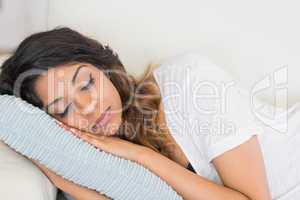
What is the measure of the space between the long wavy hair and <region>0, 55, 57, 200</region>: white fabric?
15cm

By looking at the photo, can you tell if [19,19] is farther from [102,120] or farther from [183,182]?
[183,182]

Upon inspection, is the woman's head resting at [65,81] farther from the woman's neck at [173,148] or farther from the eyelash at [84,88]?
the woman's neck at [173,148]

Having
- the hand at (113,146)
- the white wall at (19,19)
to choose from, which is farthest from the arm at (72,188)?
the white wall at (19,19)

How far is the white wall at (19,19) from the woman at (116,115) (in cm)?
28

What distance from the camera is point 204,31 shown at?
1452 mm

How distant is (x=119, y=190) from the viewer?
95 centimetres

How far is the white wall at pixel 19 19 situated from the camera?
1.32m

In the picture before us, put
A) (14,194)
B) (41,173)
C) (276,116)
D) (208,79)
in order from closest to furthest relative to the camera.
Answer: (14,194), (41,173), (208,79), (276,116)

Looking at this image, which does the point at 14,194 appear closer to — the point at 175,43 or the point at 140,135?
the point at 140,135

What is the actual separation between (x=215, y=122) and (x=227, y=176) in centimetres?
14

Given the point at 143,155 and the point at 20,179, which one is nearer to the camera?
the point at 20,179

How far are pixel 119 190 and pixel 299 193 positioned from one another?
56cm

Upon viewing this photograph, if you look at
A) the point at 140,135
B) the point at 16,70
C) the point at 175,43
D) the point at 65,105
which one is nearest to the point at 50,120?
the point at 65,105

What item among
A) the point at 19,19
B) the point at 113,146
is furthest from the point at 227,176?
the point at 19,19
